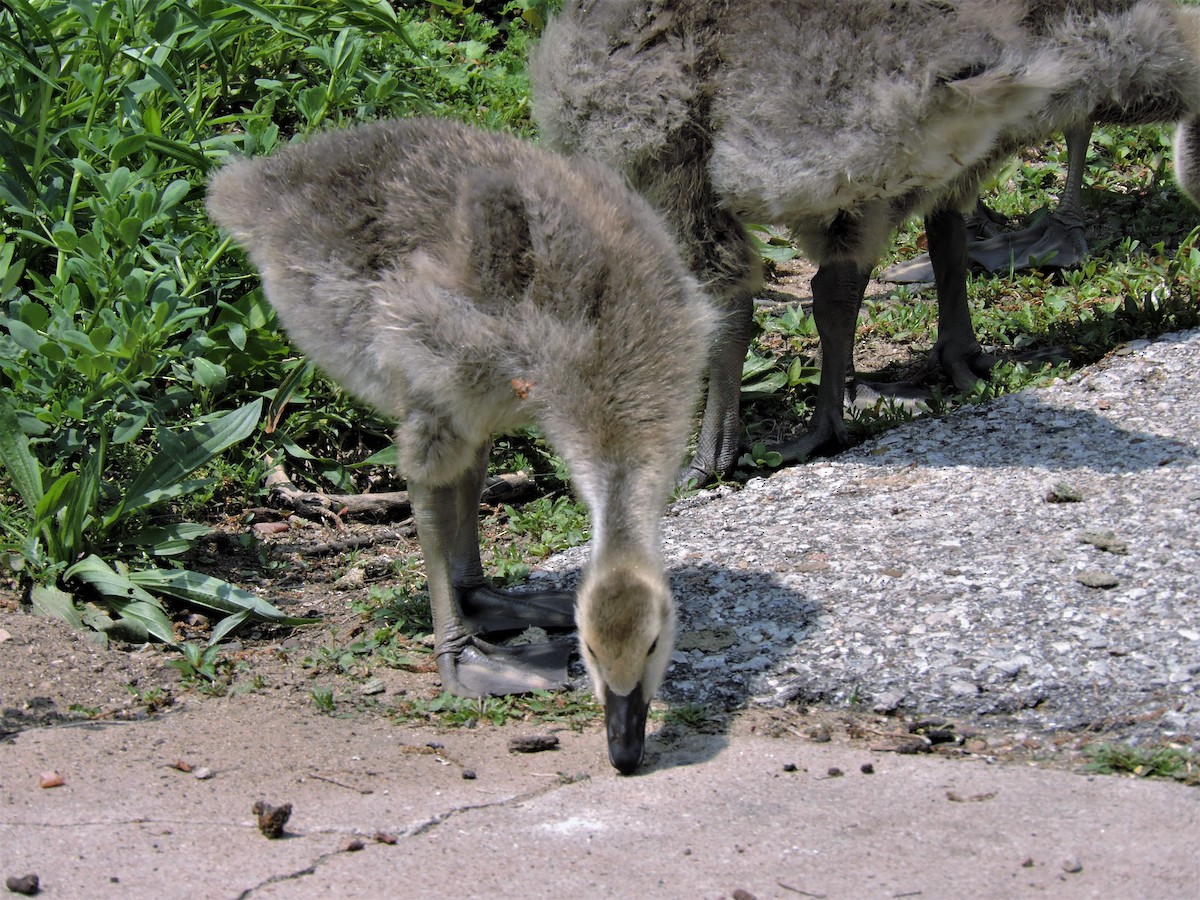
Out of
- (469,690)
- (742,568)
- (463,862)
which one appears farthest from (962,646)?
(463,862)

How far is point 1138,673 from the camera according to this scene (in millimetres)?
3252

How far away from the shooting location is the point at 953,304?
559 cm

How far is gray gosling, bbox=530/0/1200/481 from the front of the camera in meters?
4.36

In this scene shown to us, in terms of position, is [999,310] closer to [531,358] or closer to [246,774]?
[531,358]

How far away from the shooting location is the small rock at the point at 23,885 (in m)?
2.39

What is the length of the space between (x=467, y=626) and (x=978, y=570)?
56.0 inches

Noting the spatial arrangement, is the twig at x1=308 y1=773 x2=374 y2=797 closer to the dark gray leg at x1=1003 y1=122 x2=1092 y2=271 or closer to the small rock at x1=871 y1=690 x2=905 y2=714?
the small rock at x1=871 y1=690 x2=905 y2=714

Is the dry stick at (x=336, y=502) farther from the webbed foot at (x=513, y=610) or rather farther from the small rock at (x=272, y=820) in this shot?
the small rock at (x=272, y=820)

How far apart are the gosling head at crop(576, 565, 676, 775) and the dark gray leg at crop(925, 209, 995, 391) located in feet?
9.42

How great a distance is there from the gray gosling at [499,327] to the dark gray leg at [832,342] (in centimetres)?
141

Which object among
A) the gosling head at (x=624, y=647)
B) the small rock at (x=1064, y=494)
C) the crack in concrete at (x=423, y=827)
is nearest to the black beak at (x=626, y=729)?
the gosling head at (x=624, y=647)

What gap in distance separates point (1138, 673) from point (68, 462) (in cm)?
325

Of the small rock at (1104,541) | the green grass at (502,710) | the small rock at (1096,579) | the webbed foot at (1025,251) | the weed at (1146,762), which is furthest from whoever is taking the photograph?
the webbed foot at (1025,251)

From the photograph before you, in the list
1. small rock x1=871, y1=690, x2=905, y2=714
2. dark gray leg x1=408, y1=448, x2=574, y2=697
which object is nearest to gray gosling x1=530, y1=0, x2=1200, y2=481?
dark gray leg x1=408, y1=448, x2=574, y2=697
